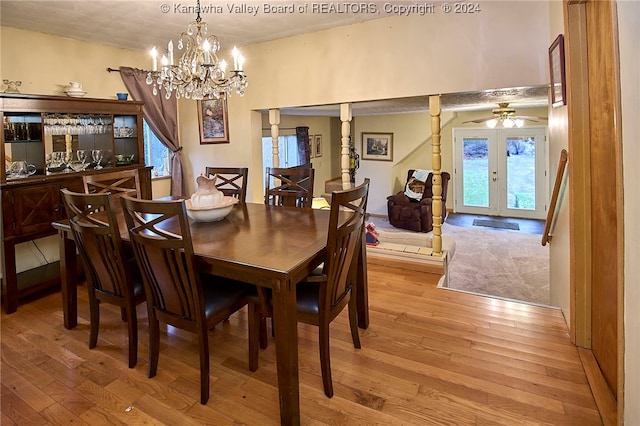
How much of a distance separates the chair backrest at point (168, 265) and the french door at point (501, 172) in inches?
335

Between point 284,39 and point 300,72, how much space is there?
0.41 meters

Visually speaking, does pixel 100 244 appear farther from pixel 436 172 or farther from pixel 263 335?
pixel 436 172

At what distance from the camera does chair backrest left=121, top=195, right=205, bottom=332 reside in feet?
5.49

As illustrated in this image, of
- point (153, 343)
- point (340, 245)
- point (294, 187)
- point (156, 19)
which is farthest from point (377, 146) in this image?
point (153, 343)

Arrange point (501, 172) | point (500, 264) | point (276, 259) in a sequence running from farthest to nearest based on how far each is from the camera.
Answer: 1. point (501, 172)
2. point (500, 264)
3. point (276, 259)

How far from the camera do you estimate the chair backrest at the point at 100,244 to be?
1972mm

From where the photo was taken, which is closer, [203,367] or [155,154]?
[203,367]

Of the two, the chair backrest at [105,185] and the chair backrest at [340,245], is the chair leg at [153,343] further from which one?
the chair backrest at [105,185]

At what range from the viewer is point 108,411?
5.79ft

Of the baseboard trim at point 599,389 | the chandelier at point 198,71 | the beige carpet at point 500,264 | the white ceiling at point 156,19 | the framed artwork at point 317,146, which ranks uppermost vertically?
the white ceiling at point 156,19

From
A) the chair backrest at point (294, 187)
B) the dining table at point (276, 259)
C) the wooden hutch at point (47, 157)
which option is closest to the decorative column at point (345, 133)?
the chair backrest at point (294, 187)

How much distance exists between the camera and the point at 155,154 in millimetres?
4797

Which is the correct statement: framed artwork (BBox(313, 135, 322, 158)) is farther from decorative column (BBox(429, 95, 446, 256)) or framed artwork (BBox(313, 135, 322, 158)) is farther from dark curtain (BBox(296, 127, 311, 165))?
decorative column (BBox(429, 95, 446, 256))

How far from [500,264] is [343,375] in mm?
4788
